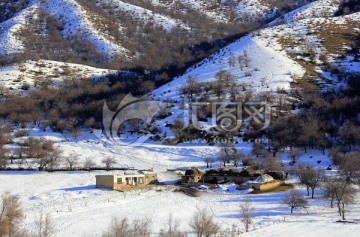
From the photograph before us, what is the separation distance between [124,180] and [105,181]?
1.98 meters

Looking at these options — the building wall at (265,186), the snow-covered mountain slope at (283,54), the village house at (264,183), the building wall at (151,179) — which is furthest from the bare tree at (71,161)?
the snow-covered mountain slope at (283,54)

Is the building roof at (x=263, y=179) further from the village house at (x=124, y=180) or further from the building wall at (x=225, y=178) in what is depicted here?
the village house at (x=124, y=180)

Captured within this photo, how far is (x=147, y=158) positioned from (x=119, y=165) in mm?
4713

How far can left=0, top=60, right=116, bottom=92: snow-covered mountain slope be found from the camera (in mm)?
98750

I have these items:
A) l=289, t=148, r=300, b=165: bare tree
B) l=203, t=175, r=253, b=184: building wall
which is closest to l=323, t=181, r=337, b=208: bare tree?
l=203, t=175, r=253, b=184: building wall

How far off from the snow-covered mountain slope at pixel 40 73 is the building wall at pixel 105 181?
59.0 metres

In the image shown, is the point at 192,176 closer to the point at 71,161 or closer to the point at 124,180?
the point at 124,180

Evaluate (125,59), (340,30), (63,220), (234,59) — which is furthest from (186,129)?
(125,59)

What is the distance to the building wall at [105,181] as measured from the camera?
4297 centimetres

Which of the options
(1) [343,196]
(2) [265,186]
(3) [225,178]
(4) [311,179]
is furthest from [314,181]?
(3) [225,178]

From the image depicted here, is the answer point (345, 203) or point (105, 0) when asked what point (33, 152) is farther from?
point (105, 0)

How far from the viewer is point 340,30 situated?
348 ft

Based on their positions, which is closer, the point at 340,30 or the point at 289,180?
the point at 289,180

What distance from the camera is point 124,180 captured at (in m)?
44.2
